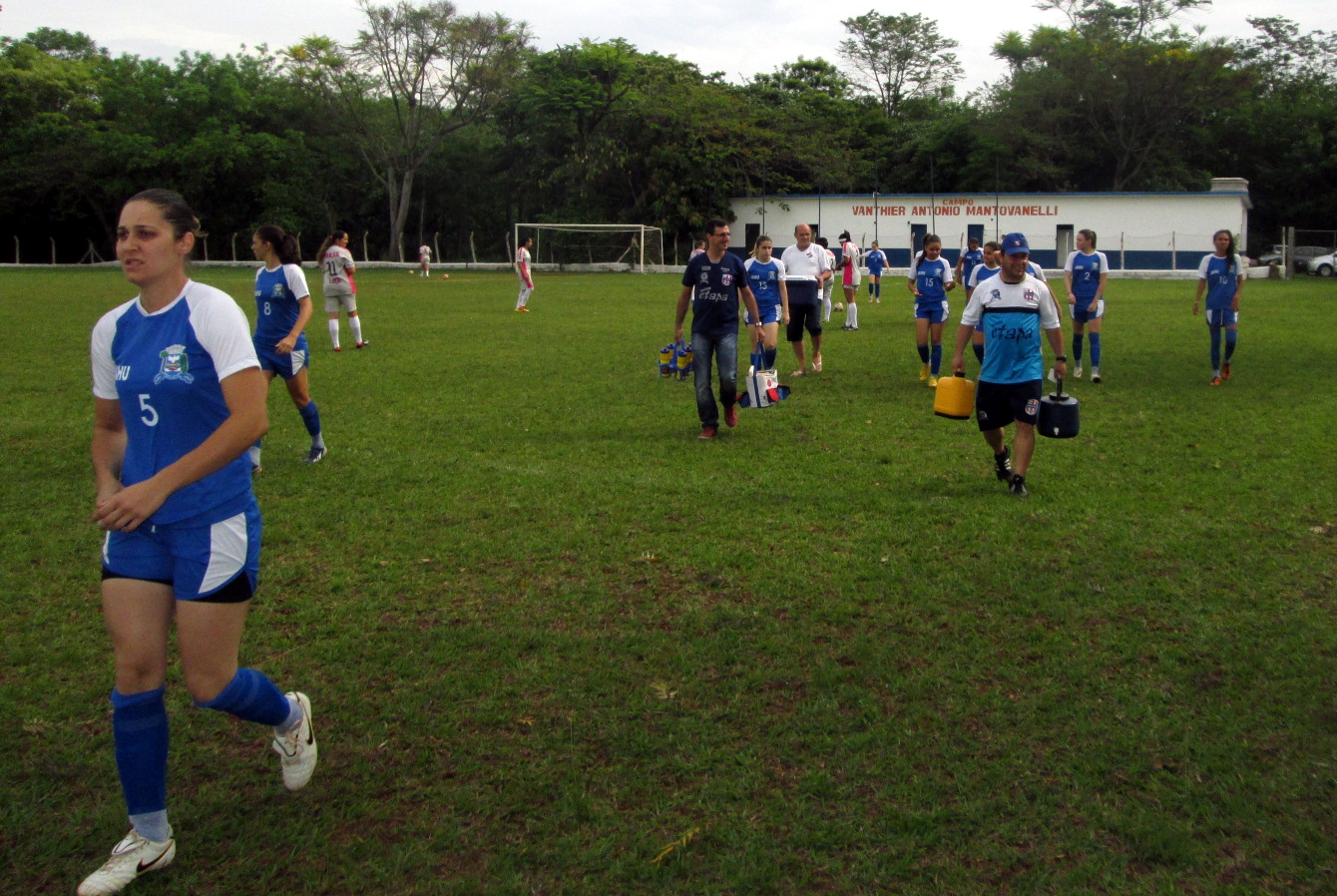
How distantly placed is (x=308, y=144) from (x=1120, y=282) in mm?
45653

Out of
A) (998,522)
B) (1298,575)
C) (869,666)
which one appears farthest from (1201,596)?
(869,666)

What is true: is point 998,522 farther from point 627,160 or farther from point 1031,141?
point 1031,141

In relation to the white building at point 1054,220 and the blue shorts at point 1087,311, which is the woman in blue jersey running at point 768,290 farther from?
the white building at point 1054,220

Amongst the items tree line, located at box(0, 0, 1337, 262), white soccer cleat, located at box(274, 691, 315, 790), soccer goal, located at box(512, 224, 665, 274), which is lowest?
white soccer cleat, located at box(274, 691, 315, 790)

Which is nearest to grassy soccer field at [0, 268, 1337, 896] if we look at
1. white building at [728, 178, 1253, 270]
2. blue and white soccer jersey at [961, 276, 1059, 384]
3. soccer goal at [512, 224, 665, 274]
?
blue and white soccer jersey at [961, 276, 1059, 384]

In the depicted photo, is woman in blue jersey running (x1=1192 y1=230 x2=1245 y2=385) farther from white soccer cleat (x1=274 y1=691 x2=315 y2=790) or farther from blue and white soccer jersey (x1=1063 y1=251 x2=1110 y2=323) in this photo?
white soccer cleat (x1=274 y1=691 x2=315 y2=790)

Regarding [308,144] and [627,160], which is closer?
[627,160]

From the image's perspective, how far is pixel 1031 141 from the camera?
2249 inches

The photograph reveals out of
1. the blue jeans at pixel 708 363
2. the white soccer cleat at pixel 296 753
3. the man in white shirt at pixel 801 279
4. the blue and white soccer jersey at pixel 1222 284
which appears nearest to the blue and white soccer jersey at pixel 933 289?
the man in white shirt at pixel 801 279

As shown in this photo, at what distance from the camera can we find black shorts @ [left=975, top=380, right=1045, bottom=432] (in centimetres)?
769

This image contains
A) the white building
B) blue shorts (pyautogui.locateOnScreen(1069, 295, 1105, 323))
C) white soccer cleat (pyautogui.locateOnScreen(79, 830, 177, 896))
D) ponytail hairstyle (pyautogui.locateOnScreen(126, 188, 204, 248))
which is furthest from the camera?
the white building

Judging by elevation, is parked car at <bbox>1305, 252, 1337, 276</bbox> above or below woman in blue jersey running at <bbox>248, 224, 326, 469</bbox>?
above

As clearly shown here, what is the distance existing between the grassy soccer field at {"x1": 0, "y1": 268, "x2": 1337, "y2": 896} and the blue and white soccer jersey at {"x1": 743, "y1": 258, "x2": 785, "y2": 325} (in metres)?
2.94

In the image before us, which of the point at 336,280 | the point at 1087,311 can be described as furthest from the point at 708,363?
the point at 336,280
